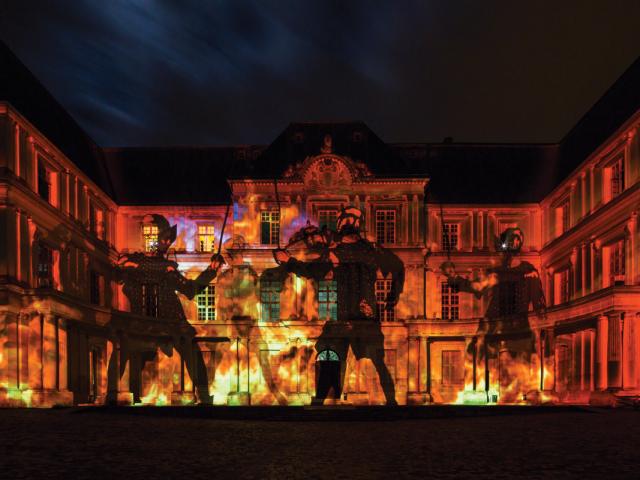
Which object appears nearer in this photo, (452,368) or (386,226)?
(452,368)

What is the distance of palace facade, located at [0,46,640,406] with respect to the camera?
35812 mm

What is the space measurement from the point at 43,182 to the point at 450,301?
26.1 meters

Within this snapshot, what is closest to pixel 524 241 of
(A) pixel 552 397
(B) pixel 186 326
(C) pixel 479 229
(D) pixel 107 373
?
(C) pixel 479 229

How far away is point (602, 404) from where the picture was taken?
3158cm

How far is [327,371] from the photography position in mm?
44906

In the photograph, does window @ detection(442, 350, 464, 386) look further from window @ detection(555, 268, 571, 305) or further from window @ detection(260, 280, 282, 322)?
Answer: window @ detection(260, 280, 282, 322)

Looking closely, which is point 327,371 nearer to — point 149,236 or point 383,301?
point 383,301

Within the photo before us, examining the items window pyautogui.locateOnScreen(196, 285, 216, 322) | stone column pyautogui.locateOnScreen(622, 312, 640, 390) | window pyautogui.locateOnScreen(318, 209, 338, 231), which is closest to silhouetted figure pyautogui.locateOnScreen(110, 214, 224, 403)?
window pyautogui.locateOnScreen(196, 285, 216, 322)

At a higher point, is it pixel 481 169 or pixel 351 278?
pixel 481 169

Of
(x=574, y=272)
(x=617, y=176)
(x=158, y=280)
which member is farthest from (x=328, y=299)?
(x=617, y=176)

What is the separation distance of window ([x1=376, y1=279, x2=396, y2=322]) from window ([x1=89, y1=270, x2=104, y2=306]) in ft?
57.0

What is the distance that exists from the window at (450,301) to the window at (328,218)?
842 cm

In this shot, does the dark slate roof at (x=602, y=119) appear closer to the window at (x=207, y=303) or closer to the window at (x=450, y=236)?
the window at (x=450, y=236)

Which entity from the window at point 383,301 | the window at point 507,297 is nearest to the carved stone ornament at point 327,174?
the window at point 383,301
